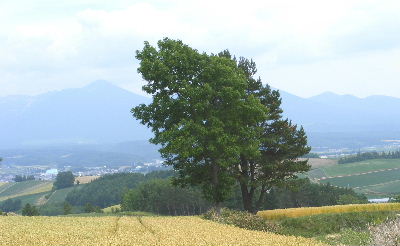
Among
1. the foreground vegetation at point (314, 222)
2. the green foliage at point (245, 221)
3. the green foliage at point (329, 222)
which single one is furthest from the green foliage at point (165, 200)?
the green foliage at point (245, 221)

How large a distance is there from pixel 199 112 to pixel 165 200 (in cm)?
8795

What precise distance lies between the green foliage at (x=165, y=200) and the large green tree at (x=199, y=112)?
81.4m

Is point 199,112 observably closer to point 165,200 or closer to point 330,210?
point 330,210

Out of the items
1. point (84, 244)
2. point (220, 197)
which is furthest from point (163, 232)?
point (220, 197)

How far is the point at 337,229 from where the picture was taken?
1510 inches

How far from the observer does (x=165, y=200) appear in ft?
418

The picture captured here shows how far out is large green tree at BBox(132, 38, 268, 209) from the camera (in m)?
41.0

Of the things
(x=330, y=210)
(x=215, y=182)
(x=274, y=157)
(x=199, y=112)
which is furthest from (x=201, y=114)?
(x=330, y=210)

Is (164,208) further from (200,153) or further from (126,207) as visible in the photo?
(200,153)

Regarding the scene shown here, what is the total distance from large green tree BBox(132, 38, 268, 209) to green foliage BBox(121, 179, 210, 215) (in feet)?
267

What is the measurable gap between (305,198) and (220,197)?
8749 cm

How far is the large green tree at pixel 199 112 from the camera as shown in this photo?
134 feet

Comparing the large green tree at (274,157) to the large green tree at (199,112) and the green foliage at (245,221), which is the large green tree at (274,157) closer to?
the large green tree at (199,112)

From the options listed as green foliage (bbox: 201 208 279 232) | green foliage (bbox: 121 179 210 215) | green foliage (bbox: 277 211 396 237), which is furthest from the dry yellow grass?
green foliage (bbox: 121 179 210 215)
